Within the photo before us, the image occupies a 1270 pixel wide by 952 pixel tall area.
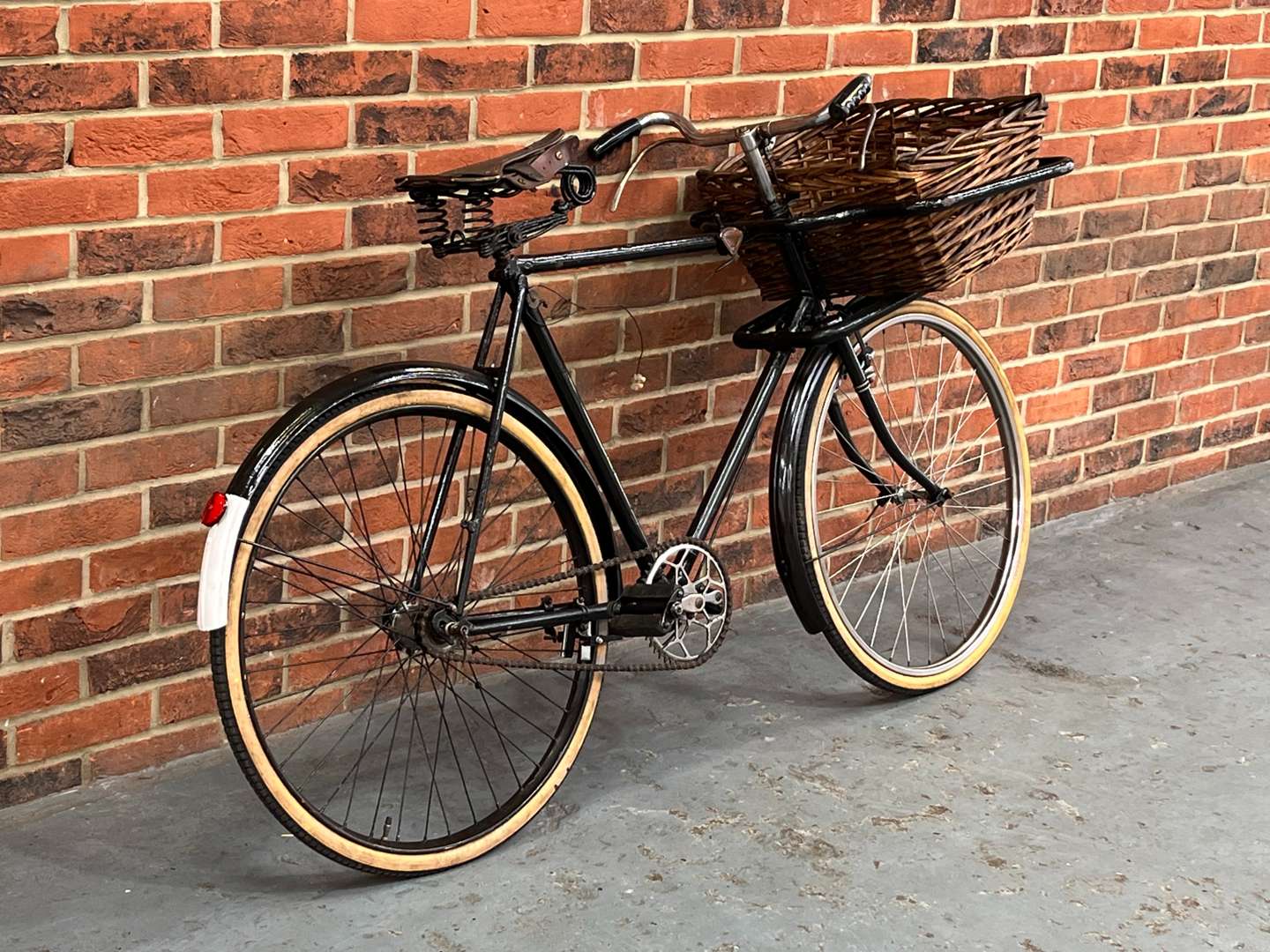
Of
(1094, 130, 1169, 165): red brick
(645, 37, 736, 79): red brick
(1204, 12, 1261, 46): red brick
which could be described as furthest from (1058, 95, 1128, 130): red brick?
(645, 37, 736, 79): red brick

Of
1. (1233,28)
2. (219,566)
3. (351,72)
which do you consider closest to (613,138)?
(351,72)

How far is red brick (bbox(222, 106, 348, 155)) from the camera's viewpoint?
248 centimetres

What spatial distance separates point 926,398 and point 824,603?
2.91 ft

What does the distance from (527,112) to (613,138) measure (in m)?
0.28

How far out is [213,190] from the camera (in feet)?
8.14

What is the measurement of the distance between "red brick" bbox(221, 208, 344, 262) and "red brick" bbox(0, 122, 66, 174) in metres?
0.27

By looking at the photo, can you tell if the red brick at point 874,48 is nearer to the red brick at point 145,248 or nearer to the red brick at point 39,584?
the red brick at point 145,248

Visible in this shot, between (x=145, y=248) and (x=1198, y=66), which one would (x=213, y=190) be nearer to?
(x=145, y=248)

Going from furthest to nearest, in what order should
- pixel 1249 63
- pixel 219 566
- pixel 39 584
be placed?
pixel 1249 63 < pixel 39 584 < pixel 219 566

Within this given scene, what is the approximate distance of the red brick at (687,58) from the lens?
2.95 meters

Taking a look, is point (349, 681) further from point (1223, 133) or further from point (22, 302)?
point (1223, 133)

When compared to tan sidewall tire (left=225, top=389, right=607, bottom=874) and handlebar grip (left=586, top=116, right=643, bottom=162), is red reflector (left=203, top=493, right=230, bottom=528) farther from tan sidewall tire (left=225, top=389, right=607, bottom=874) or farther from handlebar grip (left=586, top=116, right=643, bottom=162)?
handlebar grip (left=586, top=116, right=643, bottom=162)

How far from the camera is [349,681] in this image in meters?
2.87

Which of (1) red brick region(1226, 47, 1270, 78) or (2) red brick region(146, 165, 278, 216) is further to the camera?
(1) red brick region(1226, 47, 1270, 78)
